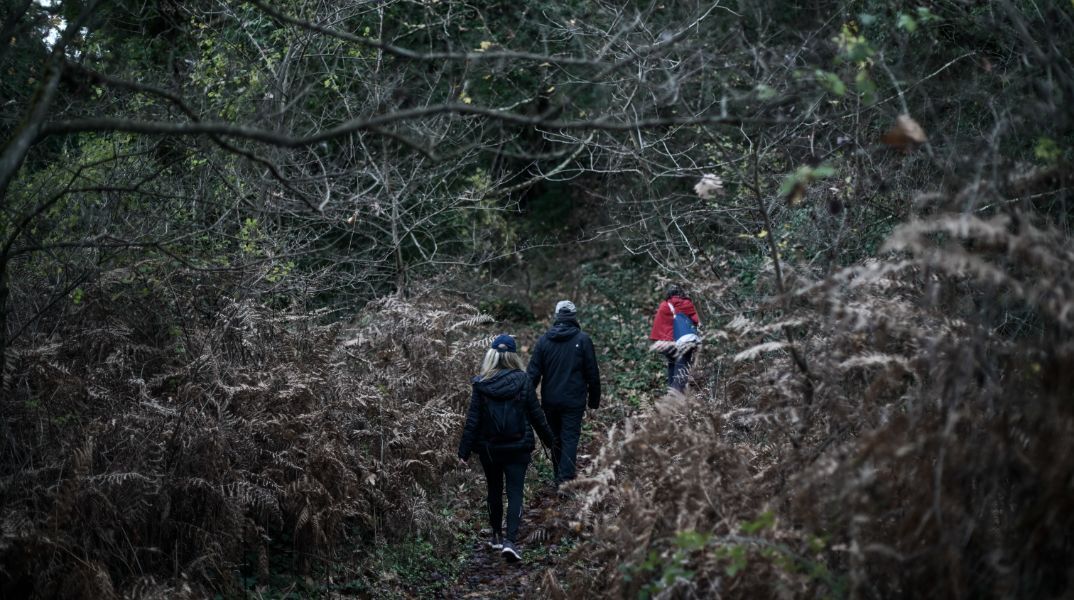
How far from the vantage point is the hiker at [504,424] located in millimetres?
8516

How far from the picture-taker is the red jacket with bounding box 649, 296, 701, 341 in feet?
39.9

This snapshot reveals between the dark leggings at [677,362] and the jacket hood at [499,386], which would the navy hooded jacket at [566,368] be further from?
the jacket hood at [499,386]

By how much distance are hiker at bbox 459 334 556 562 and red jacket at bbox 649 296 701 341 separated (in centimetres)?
394

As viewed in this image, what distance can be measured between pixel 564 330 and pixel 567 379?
545 millimetres

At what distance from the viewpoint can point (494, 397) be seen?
8.52 meters

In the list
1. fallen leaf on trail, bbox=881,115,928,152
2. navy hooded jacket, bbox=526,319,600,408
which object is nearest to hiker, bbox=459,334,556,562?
navy hooded jacket, bbox=526,319,600,408

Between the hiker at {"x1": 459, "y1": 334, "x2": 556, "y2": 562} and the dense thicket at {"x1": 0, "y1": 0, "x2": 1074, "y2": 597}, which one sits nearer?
the dense thicket at {"x1": 0, "y1": 0, "x2": 1074, "y2": 597}

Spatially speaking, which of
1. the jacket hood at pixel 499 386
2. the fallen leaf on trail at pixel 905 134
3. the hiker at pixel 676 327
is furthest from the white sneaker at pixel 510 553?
the fallen leaf on trail at pixel 905 134

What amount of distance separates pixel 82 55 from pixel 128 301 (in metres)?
3.26

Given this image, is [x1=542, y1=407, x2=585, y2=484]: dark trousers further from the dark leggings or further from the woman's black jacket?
the woman's black jacket

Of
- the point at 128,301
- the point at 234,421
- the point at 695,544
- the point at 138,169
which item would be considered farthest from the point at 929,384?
the point at 138,169

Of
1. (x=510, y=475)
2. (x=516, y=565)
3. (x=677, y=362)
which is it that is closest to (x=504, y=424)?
(x=510, y=475)

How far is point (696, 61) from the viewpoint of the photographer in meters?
11.1

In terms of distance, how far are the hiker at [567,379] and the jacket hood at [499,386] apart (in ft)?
5.57
